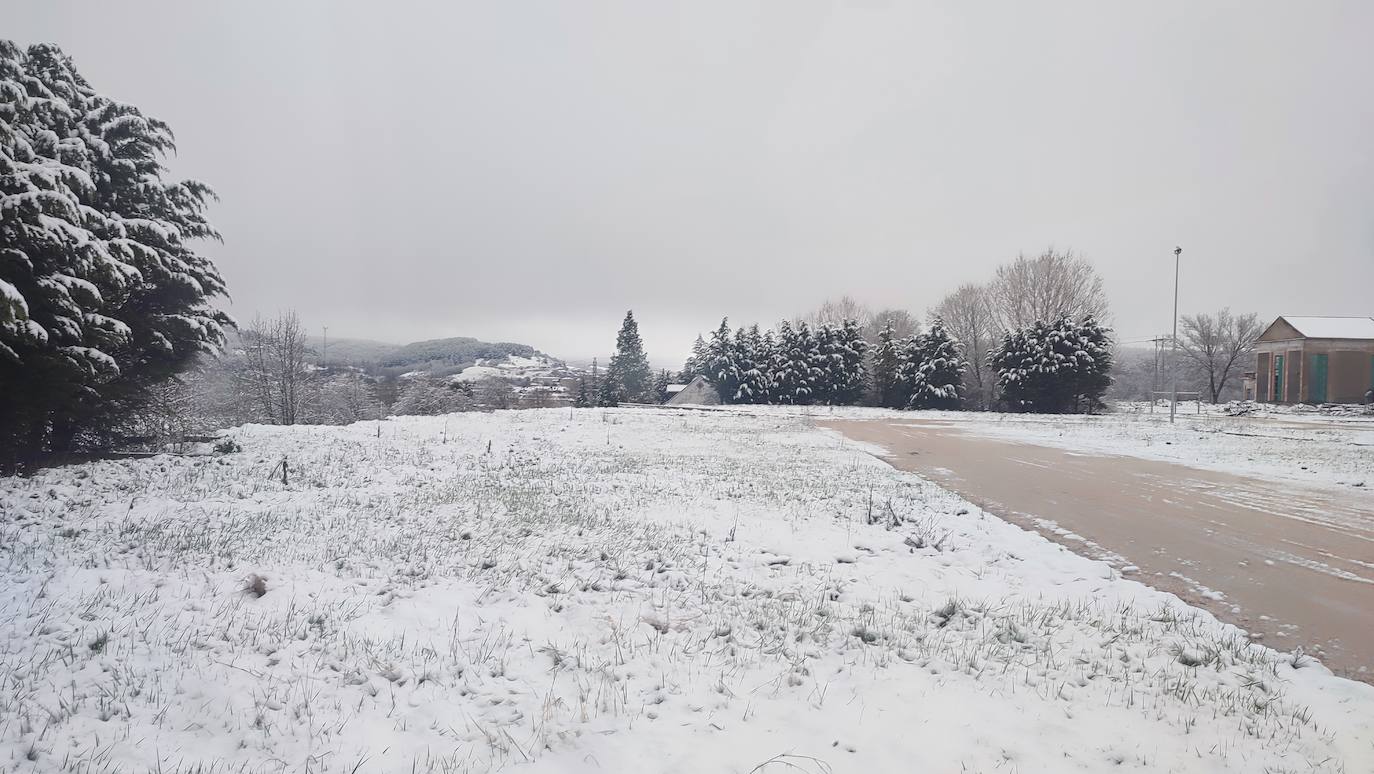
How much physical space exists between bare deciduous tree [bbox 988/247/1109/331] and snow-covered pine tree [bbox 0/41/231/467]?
58.0 m

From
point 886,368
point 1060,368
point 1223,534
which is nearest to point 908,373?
point 886,368

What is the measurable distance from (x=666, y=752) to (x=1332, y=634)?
624 cm

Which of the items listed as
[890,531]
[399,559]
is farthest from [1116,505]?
[399,559]

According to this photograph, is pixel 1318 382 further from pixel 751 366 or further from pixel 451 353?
pixel 451 353

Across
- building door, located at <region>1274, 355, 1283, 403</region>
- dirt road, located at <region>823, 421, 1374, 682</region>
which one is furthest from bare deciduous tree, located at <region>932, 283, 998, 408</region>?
dirt road, located at <region>823, 421, 1374, 682</region>

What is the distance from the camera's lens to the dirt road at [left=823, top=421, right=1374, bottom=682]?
5.38m

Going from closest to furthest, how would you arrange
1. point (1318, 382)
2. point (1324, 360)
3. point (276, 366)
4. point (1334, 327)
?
point (276, 366), point (1324, 360), point (1318, 382), point (1334, 327)

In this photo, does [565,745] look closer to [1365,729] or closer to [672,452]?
[1365,729]

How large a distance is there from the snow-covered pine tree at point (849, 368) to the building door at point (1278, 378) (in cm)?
3605

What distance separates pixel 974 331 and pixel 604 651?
66684 mm

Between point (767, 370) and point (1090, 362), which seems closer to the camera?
point (1090, 362)

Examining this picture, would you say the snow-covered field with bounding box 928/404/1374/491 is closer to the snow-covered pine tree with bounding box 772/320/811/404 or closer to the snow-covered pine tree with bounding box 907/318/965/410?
the snow-covered pine tree with bounding box 907/318/965/410

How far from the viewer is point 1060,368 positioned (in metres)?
45.8

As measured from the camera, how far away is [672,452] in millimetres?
18719
